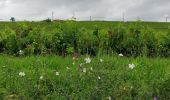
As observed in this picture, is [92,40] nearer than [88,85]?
No

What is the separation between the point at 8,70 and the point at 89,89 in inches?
58.0

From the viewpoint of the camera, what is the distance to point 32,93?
652 centimetres

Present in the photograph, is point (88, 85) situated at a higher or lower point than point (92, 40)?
lower

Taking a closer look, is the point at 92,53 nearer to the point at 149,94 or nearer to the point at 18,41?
the point at 18,41

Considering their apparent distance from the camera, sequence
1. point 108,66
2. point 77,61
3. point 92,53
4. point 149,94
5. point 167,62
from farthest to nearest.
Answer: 1. point 92,53
2. point 167,62
3. point 77,61
4. point 108,66
5. point 149,94

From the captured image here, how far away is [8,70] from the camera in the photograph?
23.8 ft

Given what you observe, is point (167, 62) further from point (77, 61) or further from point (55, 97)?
point (55, 97)

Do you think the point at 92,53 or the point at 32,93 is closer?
the point at 32,93

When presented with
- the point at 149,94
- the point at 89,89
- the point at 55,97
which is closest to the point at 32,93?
the point at 55,97

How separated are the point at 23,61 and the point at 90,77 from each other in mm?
4082

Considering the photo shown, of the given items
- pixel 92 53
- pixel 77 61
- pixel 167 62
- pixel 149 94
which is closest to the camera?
pixel 149 94

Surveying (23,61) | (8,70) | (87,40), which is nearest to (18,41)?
(87,40)

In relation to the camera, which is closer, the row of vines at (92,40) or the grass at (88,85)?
the grass at (88,85)

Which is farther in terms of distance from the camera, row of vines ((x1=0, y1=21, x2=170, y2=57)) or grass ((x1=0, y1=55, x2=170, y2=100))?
row of vines ((x1=0, y1=21, x2=170, y2=57))
